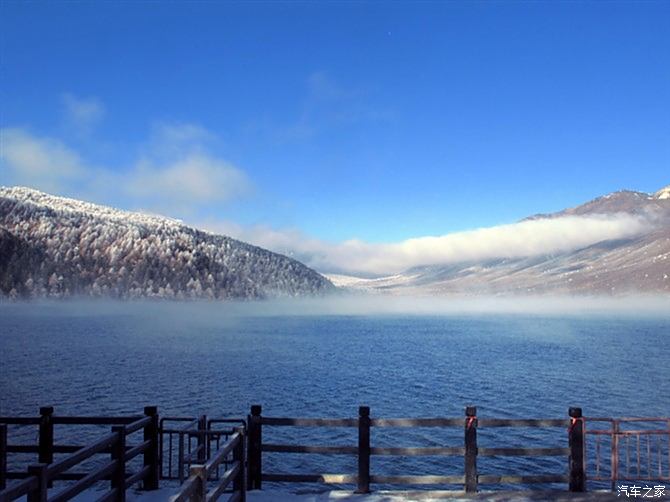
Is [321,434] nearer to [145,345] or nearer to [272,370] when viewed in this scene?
[272,370]

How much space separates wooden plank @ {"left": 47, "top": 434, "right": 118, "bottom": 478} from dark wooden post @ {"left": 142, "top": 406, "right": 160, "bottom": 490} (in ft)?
8.40

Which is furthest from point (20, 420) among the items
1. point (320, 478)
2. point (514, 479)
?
point (514, 479)

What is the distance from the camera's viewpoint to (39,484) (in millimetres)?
7309

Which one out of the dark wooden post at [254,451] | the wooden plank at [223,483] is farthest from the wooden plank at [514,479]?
the wooden plank at [223,483]

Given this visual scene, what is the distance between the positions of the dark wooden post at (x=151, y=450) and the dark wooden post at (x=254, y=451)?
1.84 meters

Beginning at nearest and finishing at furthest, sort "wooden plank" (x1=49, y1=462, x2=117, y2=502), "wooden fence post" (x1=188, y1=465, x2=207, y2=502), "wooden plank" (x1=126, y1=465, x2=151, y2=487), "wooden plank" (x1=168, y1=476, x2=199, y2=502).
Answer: "wooden plank" (x1=168, y1=476, x2=199, y2=502) < "wooden fence post" (x1=188, y1=465, x2=207, y2=502) < "wooden plank" (x1=49, y1=462, x2=117, y2=502) < "wooden plank" (x1=126, y1=465, x2=151, y2=487)

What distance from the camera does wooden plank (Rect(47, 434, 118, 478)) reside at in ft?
26.9

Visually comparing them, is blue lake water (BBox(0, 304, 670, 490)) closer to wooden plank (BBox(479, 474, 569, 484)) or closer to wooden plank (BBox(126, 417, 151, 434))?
wooden plank (BBox(479, 474, 569, 484))

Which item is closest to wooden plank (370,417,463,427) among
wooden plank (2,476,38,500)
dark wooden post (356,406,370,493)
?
dark wooden post (356,406,370,493)

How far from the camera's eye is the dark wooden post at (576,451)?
42.5ft

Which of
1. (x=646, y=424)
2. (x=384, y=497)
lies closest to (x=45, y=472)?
(x=384, y=497)

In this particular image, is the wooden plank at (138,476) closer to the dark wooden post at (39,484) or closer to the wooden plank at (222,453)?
the wooden plank at (222,453)

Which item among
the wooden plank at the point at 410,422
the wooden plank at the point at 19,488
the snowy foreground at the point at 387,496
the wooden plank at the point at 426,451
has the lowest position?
the snowy foreground at the point at 387,496

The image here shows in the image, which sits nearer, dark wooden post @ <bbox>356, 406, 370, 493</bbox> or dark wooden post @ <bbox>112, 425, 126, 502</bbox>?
dark wooden post @ <bbox>112, 425, 126, 502</bbox>
